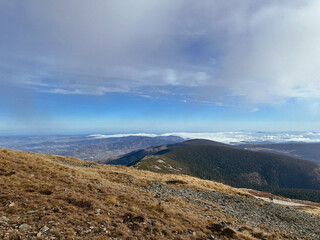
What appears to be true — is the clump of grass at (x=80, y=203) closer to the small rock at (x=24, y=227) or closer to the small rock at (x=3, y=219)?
the small rock at (x=24, y=227)

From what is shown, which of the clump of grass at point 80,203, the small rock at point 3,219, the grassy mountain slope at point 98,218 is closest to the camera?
the small rock at point 3,219

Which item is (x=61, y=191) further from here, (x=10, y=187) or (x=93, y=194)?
(x=10, y=187)

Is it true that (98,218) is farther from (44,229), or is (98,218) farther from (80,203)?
(44,229)

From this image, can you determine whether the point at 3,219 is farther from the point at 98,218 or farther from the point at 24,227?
the point at 98,218

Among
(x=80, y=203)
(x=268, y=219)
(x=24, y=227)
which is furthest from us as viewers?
(x=268, y=219)

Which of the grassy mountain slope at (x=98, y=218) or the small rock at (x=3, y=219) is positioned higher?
the small rock at (x=3, y=219)

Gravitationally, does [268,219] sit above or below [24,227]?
below

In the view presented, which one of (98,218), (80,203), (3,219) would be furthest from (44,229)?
(80,203)


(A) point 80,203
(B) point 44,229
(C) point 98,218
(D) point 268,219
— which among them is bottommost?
(D) point 268,219

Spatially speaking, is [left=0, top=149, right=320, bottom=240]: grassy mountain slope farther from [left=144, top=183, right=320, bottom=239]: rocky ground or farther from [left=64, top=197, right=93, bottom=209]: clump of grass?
[left=144, top=183, right=320, bottom=239]: rocky ground

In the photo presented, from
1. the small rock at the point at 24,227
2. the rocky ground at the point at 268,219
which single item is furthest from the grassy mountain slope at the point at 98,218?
the rocky ground at the point at 268,219

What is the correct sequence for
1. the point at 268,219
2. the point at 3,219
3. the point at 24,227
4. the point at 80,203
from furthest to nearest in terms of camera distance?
the point at 268,219, the point at 80,203, the point at 3,219, the point at 24,227

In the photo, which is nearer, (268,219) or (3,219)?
(3,219)

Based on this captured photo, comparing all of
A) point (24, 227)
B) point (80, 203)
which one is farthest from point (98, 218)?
point (24, 227)
